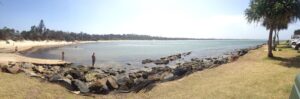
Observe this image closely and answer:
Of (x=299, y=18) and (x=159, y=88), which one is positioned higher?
(x=299, y=18)

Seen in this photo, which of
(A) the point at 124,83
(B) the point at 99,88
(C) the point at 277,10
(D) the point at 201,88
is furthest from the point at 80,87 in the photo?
(C) the point at 277,10

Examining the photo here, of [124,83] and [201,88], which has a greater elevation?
[201,88]

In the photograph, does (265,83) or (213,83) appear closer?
(265,83)

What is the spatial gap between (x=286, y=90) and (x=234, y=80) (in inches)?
157

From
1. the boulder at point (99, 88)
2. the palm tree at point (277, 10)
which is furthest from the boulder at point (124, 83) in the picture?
the palm tree at point (277, 10)

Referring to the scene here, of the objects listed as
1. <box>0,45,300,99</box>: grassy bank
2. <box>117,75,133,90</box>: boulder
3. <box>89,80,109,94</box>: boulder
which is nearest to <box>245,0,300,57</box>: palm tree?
<box>0,45,300,99</box>: grassy bank

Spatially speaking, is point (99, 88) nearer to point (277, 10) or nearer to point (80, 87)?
point (80, 87)

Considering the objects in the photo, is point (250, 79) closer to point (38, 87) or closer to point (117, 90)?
point (117, 90)

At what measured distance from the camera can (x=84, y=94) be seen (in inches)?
698

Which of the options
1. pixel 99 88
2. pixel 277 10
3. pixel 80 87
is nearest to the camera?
pixel 80 87

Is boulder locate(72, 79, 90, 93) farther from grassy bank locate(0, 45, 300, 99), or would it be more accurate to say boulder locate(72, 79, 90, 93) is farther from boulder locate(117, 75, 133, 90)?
boulder locate(117, 75, 133, 90)

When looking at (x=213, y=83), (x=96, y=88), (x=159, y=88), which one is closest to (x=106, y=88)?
(x=96, y=88)

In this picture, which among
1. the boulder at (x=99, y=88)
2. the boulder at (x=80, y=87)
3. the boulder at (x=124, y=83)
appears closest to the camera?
the boulder at (x=80, y=87)

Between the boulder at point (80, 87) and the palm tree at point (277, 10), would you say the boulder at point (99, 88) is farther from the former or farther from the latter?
the palm tree at point (277, 10)
